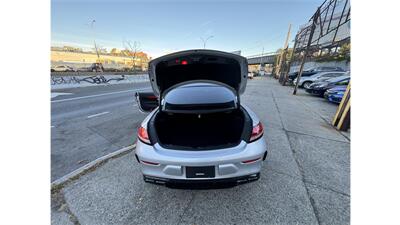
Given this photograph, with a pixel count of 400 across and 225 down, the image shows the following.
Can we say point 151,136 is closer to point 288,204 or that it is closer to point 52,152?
point 288,204

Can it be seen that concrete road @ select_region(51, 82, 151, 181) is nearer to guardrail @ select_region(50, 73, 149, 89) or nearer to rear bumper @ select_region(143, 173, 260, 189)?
rear bumper @ select_region(143, 173, 260, 189)

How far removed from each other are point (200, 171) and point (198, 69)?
6.40 feet

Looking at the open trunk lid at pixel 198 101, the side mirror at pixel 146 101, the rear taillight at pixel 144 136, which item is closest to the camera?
the rear taillight at pixel 144 136

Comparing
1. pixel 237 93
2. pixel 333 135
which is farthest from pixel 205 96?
pixel 333 135

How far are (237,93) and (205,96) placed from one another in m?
0.60

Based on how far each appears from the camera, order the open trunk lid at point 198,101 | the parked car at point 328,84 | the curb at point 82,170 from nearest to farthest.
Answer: the curb at point 82,170
the open trunk lid at point 198,101
the parked car at point 328,84

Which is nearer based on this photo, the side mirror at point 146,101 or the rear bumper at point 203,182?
the rear bumper at point 203,182

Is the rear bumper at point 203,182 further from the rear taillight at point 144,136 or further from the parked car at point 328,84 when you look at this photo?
the parked car at point 328,84

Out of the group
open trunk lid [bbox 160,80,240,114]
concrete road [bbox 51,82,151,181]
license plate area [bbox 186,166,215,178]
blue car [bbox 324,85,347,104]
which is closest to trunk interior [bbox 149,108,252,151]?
open trunk lid [bbox 160,80,240,114]

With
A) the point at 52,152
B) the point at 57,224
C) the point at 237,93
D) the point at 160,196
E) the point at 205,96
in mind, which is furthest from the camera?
the point at 52,152

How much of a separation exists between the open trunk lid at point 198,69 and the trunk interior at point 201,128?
48cm

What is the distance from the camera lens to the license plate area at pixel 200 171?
1675 mm

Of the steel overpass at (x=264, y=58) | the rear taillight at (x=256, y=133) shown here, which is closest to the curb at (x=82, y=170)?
the rear taillight at (x=256, y=133)
